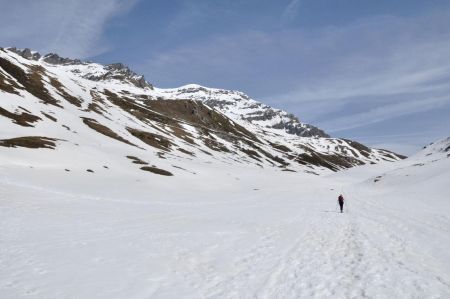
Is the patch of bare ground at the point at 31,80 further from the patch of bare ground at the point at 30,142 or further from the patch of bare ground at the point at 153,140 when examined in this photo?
the patch of bare ground at the point at 30,142

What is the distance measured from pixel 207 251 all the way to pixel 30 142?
49038 millimetres

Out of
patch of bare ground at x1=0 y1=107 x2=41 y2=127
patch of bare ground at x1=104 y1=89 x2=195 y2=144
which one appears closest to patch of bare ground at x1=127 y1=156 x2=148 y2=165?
patch of bare ground at x1=0 y1=107 x2=41 y2=127

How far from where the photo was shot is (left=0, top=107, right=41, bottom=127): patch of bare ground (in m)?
73.4

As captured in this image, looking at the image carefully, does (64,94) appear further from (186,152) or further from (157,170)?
(157,170)

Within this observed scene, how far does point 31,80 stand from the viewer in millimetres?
127938

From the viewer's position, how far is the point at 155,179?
59031 mm

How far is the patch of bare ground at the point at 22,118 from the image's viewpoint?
73.4 meters

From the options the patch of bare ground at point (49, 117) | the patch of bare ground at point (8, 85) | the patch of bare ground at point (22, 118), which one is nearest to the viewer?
the patch of bare ground at point (22, 118)

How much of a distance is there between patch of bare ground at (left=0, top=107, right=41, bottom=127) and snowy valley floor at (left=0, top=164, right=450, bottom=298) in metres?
38.6

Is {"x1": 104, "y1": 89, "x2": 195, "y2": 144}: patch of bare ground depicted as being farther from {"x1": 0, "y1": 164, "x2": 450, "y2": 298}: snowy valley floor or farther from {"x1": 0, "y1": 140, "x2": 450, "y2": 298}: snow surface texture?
{"x1": 0, "y1": 164, "x2": 450, "y2": 298}: snowy valley floor

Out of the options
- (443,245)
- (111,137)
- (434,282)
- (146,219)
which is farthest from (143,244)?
(111,137)

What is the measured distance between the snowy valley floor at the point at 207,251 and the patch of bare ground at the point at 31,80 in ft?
265

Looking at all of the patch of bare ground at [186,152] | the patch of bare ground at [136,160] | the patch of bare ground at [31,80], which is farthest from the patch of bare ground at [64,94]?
the patch of bare ground at [136,160]

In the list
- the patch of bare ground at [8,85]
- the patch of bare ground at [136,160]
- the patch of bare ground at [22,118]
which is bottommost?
the patch of bare ground at [136,160]
